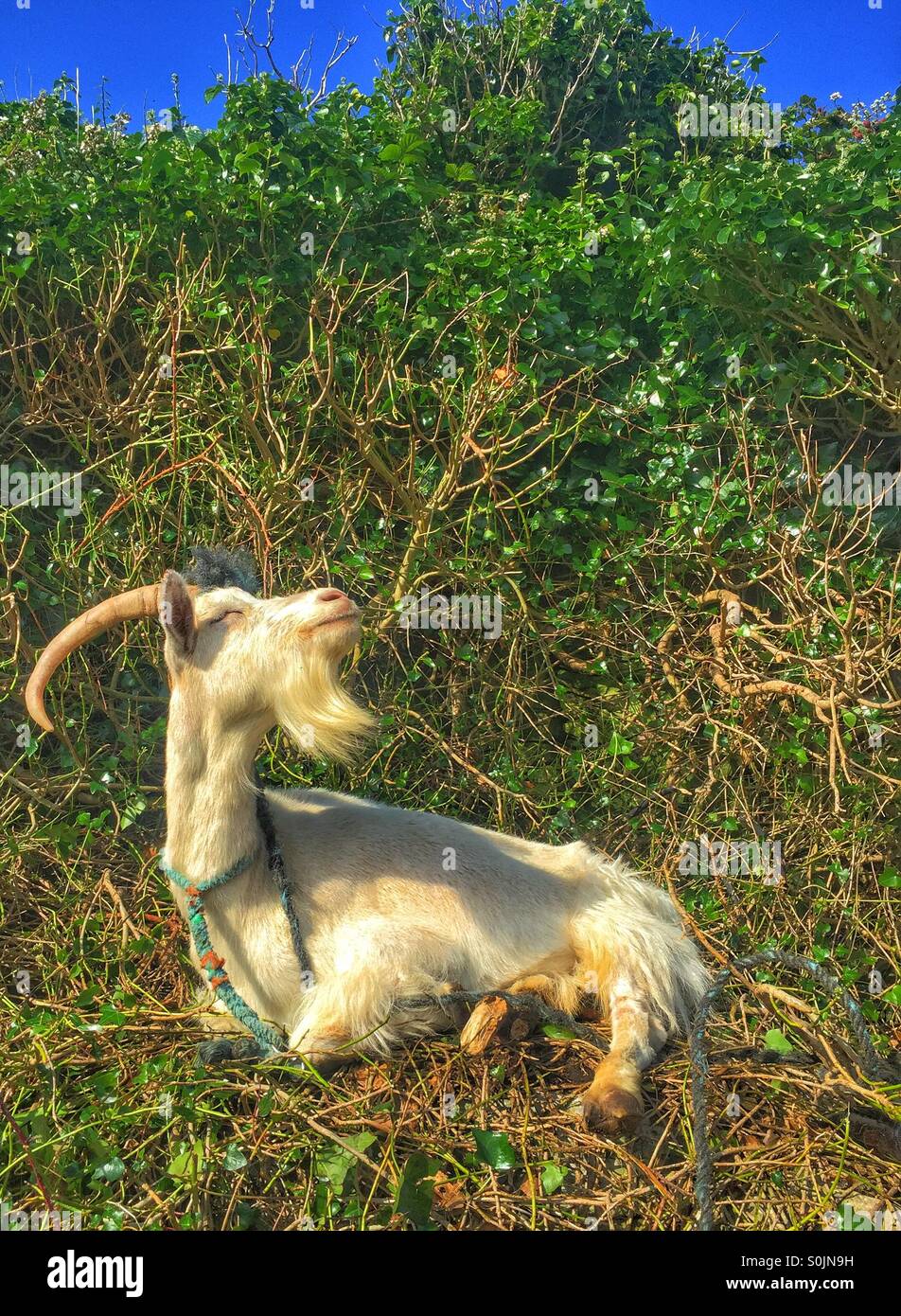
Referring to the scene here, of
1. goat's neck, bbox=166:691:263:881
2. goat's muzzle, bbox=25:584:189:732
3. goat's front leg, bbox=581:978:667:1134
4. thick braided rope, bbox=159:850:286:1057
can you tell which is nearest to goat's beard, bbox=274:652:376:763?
goat's neck, bbox=166:691:263:881

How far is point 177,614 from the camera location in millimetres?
2979

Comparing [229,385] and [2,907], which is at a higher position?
[229,385]

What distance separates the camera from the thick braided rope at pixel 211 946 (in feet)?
9.84

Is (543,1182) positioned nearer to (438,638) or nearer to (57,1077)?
(57,1077)

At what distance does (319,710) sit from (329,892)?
21.4 inches

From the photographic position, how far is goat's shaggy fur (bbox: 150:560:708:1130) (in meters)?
2.93

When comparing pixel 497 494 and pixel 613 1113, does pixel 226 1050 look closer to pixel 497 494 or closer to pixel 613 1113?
pixel 613 1113

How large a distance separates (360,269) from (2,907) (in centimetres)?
321

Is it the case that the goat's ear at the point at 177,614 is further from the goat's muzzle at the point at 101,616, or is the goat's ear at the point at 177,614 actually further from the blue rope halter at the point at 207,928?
the blue rope halter at the point at 207,928

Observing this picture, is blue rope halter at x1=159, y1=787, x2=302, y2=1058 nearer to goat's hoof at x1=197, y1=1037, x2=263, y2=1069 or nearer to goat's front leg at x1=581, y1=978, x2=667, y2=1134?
goat's hoof at x1=197, y1=1037, x2=263, y2=1069

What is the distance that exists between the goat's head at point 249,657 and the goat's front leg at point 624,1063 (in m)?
1.09

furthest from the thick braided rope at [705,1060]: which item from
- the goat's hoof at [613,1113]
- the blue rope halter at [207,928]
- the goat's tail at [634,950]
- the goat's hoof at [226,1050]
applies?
the goat's hoof at [226,1050]

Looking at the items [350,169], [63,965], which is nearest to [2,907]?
[63,965]

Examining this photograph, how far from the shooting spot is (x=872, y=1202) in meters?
2.38
